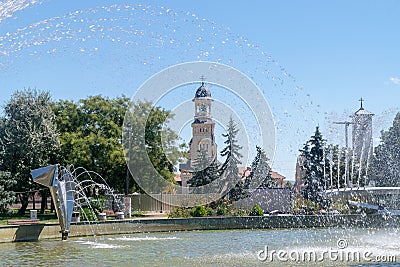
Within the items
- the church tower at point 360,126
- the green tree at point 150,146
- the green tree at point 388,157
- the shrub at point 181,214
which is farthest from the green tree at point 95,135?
the green tree at point 388,157

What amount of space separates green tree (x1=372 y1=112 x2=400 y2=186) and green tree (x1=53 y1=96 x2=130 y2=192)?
81.0 feet

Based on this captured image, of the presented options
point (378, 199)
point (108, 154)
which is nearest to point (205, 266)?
point (378, 199)

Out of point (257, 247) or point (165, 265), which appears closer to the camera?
point (165, 265)

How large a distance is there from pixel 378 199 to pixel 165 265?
65.2 ft

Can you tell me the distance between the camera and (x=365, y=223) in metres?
26.0

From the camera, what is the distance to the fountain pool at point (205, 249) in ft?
47.6

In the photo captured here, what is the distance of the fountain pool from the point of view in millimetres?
14500

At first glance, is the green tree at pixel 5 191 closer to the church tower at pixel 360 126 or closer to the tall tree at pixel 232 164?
the tall tree at pixel 232 164

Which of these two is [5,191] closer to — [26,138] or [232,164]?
[26,138]

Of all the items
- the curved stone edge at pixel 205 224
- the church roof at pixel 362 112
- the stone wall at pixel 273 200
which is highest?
the church roof at pixel 362 112

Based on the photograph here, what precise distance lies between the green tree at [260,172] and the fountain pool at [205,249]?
29662 millimetres

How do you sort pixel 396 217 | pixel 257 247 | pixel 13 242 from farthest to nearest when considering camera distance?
pixel 396 217, pixel 13 242, pixel 257 247

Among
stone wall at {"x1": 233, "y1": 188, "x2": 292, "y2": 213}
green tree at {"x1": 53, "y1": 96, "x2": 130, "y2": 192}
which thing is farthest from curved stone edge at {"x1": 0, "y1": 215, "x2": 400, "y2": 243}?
green tree at {"x1": 53, "y1": 96, "x2": 130, "y2": 192}

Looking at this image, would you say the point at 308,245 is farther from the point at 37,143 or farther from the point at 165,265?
the point at 37,143
